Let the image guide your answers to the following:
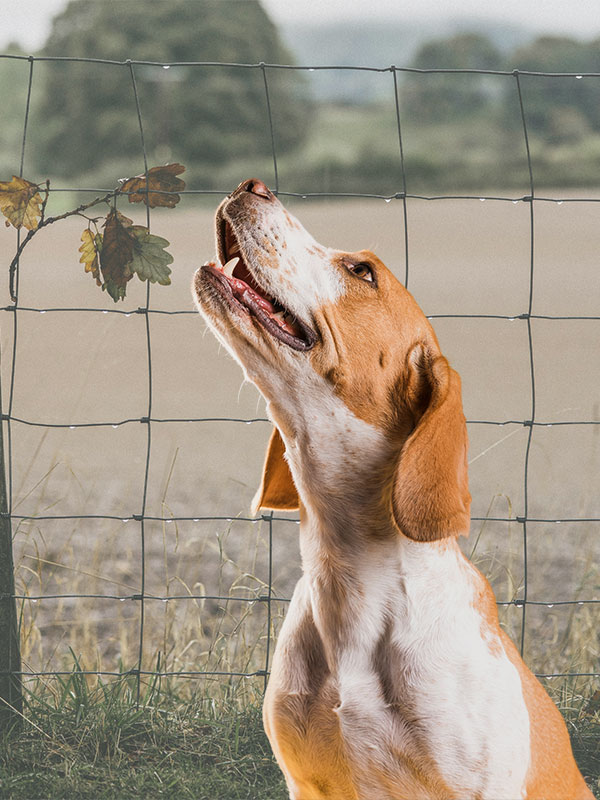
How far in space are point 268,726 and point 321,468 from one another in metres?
0.57

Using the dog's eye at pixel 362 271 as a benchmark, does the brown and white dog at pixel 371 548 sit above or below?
below

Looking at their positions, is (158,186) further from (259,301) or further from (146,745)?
(146,745)

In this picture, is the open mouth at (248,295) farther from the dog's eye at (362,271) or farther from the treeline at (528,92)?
the treeline at (528,92)

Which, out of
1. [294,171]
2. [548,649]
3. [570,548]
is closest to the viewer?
[548,649]

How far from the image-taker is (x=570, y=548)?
567 centimetres

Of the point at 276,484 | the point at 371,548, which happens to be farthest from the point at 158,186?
the point at 371,548

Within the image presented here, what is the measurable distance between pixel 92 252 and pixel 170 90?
19.0 m

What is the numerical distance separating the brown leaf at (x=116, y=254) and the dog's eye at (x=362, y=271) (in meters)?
0.88

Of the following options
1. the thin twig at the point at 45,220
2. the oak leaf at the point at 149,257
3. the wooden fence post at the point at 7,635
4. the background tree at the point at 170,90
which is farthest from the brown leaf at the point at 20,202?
the background tree at the point at 170,90

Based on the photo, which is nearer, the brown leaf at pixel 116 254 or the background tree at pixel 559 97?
the brown leaf at pixel 116 254

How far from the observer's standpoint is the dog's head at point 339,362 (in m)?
1.77

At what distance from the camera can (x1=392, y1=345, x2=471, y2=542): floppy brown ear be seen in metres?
1.75

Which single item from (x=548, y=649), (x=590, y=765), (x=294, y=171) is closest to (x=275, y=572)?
(x=548, y=649)

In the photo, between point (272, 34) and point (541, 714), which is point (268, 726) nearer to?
point (541, 714)
